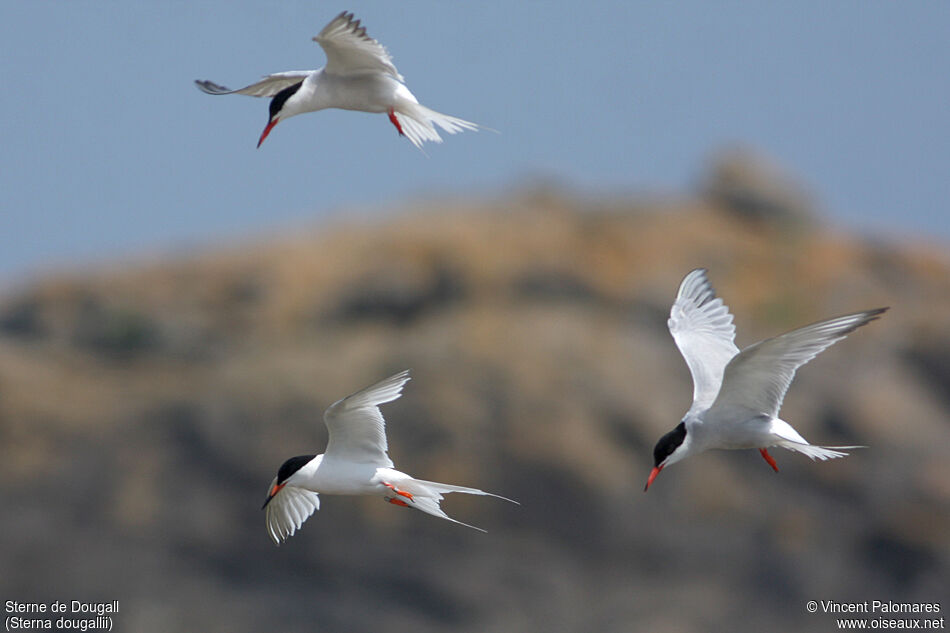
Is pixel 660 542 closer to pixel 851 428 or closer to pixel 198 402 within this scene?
pixel 851 428

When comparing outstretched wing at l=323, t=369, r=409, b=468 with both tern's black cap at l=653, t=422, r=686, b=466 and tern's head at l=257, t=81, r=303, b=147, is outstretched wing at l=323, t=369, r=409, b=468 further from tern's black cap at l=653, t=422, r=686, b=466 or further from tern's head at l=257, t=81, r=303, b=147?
tern's head at l=257, t=81, r=303, b=147

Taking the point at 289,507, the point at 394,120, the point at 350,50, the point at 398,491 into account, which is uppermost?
the point at 350,50

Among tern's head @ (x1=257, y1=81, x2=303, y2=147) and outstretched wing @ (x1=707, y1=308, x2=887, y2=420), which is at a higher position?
tern's head @ (x1=257, y1=81, x2=303, y2=147)

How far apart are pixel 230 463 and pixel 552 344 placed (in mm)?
4849

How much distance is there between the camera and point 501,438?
62.6 feet

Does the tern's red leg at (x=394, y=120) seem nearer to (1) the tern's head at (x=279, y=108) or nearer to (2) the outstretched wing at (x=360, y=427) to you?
(1) the tern's head at (x=279, y=108)

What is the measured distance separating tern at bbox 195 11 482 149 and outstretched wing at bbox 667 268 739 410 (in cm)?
159

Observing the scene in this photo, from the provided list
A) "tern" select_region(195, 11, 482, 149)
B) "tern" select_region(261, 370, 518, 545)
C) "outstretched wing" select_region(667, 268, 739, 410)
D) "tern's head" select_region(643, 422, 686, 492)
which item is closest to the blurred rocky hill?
"outstretched wing" select_region(667, 268, 739, 410)

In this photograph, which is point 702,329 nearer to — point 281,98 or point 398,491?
point 398,491

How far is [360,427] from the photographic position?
21.0ft

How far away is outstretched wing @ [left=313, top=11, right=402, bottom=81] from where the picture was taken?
661 cm

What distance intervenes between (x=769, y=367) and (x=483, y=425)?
42.4 feet

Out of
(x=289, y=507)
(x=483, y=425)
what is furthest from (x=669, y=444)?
(x=483, y=425)

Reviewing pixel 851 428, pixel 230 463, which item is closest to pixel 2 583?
pixel 230 463
